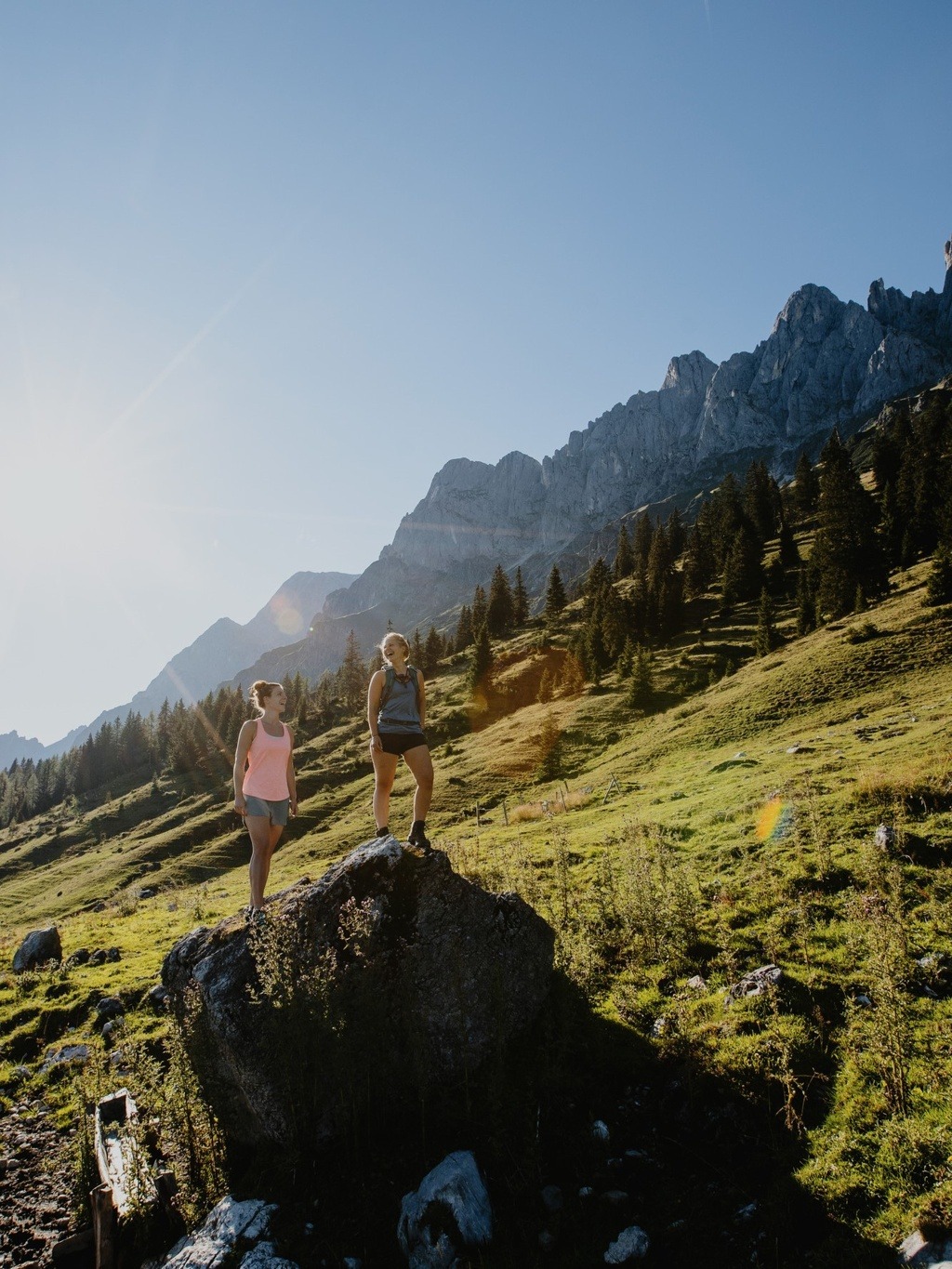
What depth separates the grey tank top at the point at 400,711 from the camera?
9391 mm

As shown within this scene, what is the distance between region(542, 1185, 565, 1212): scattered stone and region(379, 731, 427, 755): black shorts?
17.6 ft

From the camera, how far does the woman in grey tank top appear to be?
9227 mm

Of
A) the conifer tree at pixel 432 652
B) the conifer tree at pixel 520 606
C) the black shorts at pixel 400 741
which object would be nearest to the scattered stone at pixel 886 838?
the black shorts at pixel 400 741

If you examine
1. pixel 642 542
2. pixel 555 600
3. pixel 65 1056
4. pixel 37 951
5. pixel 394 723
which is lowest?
pixel 65 1056

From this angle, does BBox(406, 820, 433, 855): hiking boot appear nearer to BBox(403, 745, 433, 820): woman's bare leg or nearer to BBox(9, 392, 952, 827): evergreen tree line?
BBox(403, 745, 433, 820): woman's bare leg

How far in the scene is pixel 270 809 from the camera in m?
9.64

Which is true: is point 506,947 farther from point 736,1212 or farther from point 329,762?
point 329,762

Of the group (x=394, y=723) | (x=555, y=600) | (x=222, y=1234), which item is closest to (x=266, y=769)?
(x=394, y=723)

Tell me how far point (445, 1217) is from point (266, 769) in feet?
20.6

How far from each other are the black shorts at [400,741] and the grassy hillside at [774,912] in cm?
382

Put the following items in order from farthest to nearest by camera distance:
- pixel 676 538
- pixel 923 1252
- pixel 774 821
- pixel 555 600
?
pixel 555 600, pixel 676 538, pixel 774 821, pixel 923 1252

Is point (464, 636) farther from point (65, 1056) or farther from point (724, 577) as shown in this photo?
point (65, 1056)

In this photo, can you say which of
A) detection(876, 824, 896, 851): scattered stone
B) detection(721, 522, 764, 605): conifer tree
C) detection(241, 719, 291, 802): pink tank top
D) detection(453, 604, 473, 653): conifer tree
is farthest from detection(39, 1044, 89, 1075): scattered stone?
detection(453, 604, 473, 653): conifer tree

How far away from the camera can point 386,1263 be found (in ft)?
15.8
